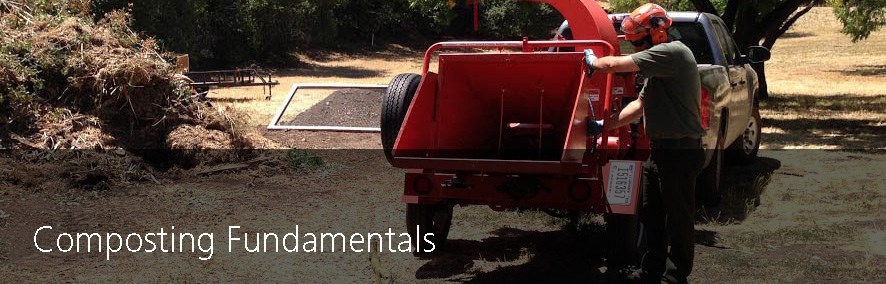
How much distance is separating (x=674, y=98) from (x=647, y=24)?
440 mm

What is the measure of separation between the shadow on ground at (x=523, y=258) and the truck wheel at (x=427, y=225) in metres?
0.09

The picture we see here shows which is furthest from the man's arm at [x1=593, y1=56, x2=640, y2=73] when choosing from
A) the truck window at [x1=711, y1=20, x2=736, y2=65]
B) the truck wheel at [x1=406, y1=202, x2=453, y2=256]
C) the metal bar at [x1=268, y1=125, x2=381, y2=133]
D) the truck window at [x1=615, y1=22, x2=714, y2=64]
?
the metal bar at [x1=268, y1=125, x2=381, y2=133]

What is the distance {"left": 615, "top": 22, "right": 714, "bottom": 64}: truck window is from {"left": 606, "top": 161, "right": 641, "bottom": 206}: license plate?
3364 millimetres

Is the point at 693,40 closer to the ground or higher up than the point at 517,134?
higher up

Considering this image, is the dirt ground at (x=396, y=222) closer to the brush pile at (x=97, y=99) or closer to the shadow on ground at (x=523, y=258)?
the shadow on ground at (x=523, y=258)

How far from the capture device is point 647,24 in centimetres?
591

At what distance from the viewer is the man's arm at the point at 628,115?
6.27 metres

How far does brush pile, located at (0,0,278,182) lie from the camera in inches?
394

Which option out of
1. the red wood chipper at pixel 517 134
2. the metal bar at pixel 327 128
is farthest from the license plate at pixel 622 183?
the metal bar at pixel 327 128

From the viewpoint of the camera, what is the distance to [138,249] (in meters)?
7.37

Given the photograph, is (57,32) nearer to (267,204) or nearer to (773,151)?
(267,204)

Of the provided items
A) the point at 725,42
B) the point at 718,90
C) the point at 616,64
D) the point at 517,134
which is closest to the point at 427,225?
the point at 517,134

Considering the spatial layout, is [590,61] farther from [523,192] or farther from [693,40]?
[693,40]

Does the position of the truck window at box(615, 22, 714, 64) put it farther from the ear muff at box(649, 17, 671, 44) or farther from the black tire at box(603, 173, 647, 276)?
the ear muff at box(649, 17, 671, 44)
